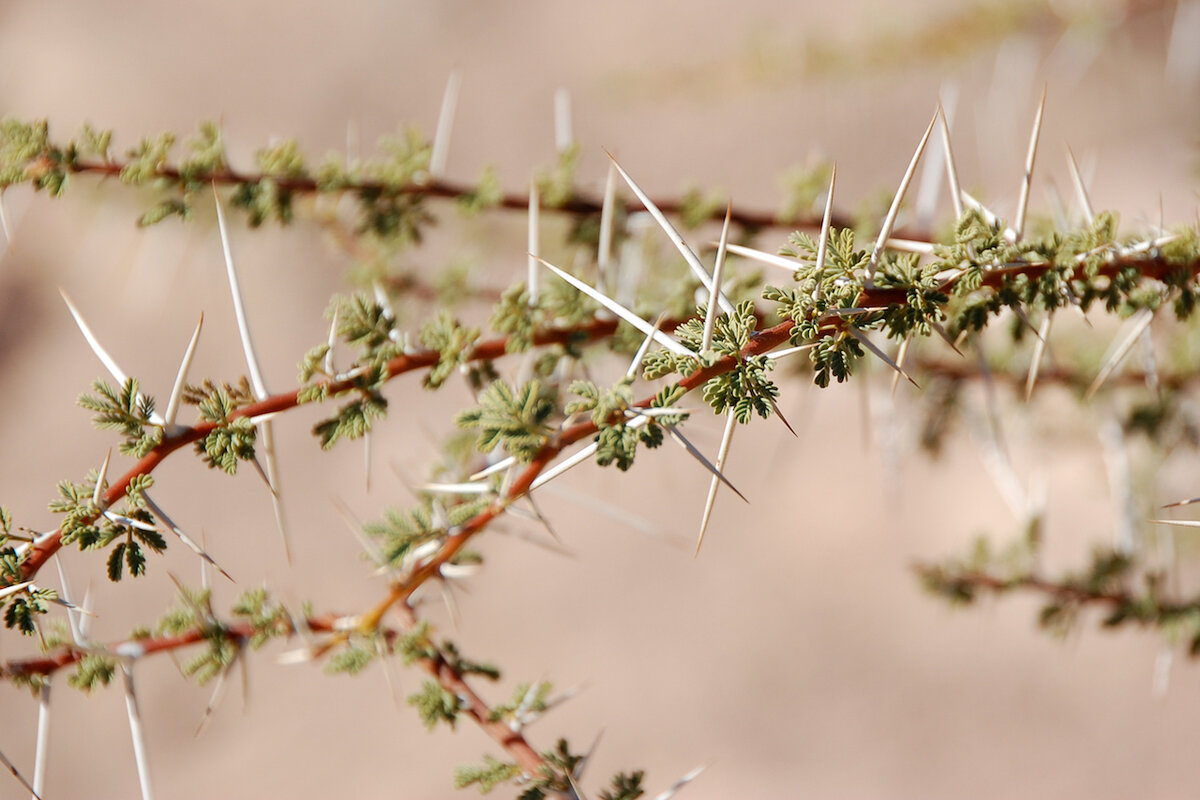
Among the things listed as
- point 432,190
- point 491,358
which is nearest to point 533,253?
point 491,358

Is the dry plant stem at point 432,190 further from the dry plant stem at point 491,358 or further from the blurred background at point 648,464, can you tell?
the blurred background at point 648,464

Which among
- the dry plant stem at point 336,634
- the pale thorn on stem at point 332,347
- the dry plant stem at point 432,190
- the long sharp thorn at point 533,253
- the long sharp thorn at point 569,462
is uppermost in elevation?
the dry plant stem at point 432,190

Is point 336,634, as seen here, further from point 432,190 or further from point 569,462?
point 432,190

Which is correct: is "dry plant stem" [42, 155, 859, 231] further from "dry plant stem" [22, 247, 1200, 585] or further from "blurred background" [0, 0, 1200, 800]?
"blurred background" [0, 0, 1200, 800]

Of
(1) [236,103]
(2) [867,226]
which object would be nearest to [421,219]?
(2) [867,226]

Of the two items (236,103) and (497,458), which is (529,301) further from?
(236,103)

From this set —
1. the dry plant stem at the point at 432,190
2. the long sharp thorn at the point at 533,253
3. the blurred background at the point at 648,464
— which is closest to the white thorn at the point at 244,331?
the dry plant stem at the point at 432,190
